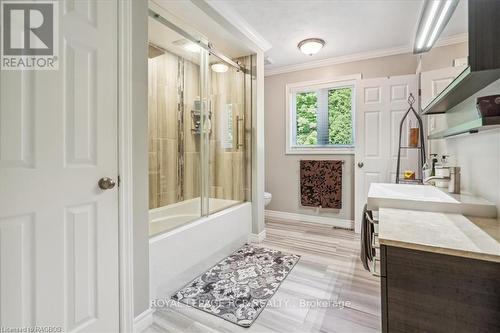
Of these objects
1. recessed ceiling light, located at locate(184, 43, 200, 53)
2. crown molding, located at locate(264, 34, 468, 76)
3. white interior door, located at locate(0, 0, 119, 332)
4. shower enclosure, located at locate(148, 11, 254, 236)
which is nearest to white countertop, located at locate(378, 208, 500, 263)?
white interior door, located at locate(0, 0, 119, 332)

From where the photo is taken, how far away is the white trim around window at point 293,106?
350 cm

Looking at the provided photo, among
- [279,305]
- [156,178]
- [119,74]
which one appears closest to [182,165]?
[156,178]

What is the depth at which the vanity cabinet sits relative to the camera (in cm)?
81

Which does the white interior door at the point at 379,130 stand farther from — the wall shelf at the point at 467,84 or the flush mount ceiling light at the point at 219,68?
the flush mount ceiling light at the point at 219,68

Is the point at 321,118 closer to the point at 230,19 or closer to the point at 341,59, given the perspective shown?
the point at 341,59

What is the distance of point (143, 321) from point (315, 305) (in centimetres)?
115

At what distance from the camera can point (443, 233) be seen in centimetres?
99

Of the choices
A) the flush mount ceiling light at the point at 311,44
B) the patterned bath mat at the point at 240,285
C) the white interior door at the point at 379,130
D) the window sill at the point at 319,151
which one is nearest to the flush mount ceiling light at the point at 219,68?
the flush mount ceiling light at the point at 311,44

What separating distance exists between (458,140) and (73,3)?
255 cm

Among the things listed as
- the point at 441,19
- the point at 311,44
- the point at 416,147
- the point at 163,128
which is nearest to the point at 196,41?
the point at 163,128

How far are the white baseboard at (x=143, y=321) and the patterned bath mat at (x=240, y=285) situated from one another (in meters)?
0.27

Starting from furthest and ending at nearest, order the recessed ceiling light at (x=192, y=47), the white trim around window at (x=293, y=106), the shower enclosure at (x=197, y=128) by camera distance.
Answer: the white trim around window at (x=293, y=106) → the shower enclosure at (x=197, y=128) → the recessed ceiling light at (x=192, y=47)

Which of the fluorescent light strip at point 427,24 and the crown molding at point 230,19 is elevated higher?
the crown molding at point 230,19

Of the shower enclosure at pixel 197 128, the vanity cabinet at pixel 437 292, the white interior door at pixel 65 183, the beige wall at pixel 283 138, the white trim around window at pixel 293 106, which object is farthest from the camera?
the white trim around window at pixel 293 106
